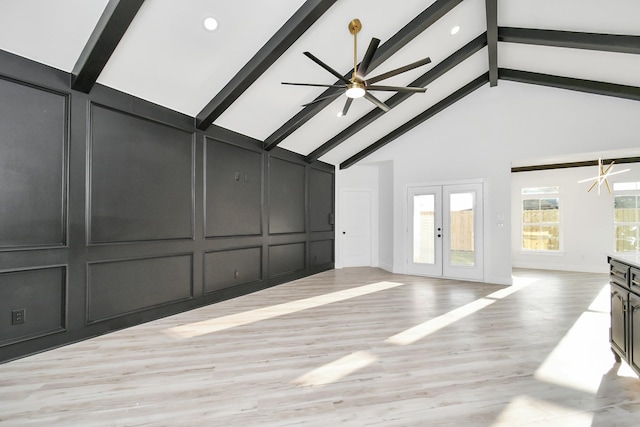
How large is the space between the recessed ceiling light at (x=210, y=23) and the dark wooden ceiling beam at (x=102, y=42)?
2.06 ft

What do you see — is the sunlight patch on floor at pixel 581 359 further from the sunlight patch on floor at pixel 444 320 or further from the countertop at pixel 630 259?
the sunlight patch on floor at pixel 444 320

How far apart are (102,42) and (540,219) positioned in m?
9.41

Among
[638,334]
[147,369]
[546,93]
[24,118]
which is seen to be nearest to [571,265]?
[546,93]

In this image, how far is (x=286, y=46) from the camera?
347cm

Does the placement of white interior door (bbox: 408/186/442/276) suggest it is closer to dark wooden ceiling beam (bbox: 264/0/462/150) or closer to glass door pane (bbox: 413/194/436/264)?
glass door pane (bbox: 413/194/436/264)

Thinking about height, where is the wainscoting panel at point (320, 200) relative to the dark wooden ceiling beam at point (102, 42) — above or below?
below

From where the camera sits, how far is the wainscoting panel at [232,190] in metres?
4.57

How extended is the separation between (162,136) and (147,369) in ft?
9.01

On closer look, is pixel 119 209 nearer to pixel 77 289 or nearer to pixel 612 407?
pixel 77 289

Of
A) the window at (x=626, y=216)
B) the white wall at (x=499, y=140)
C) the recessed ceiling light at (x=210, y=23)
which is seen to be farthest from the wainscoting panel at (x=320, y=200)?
the window at (x=626, y=216)

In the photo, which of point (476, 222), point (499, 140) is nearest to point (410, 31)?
point (499, 140)

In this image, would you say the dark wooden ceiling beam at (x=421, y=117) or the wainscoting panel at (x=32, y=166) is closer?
the wainscoting panel at (x=32, y=166)

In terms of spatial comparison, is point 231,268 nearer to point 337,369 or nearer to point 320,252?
point 320,252

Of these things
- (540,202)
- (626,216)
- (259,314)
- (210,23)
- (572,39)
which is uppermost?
(572,39)
